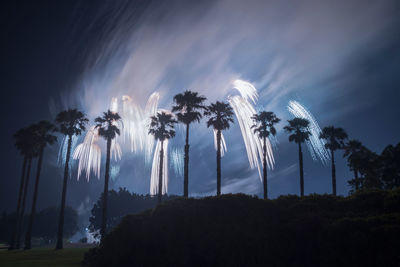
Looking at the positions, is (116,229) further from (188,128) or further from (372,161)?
(372,161)

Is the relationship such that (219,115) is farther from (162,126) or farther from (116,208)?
(116,208)

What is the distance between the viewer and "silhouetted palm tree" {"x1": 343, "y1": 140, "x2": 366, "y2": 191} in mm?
54719

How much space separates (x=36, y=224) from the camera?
11069 centimetres

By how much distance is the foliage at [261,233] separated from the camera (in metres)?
18.8

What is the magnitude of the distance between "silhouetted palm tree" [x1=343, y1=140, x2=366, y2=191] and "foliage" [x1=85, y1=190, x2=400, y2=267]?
3417 centimetres

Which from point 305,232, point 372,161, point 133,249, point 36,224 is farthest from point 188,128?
point 36,224

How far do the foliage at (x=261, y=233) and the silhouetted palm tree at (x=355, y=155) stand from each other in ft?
112

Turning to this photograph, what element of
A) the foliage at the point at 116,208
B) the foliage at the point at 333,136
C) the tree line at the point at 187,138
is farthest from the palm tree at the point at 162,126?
the foliage at the point at 116,208

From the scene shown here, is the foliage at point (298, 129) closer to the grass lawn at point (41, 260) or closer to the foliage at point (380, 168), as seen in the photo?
the foliage at point (380, 168)

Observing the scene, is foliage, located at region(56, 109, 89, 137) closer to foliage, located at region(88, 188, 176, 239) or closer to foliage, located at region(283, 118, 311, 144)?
foliage, located at region(283, 118, 311, 144)

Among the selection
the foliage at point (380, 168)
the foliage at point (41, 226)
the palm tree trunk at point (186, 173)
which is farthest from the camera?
the foliage at point (41, 226)

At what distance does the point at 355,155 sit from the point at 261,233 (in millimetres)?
43736

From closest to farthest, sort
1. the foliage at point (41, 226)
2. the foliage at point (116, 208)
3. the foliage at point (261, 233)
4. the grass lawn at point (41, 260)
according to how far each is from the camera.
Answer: the foliage at point (261, 233)
the grass lawn at point (41, 260)
the foliage at point (41, 226)
the foliage at point (116, 208)

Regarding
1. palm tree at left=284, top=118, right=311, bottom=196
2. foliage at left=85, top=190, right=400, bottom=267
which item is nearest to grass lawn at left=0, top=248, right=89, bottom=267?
foliage at left=85, top=190, right=400, bottom=267
